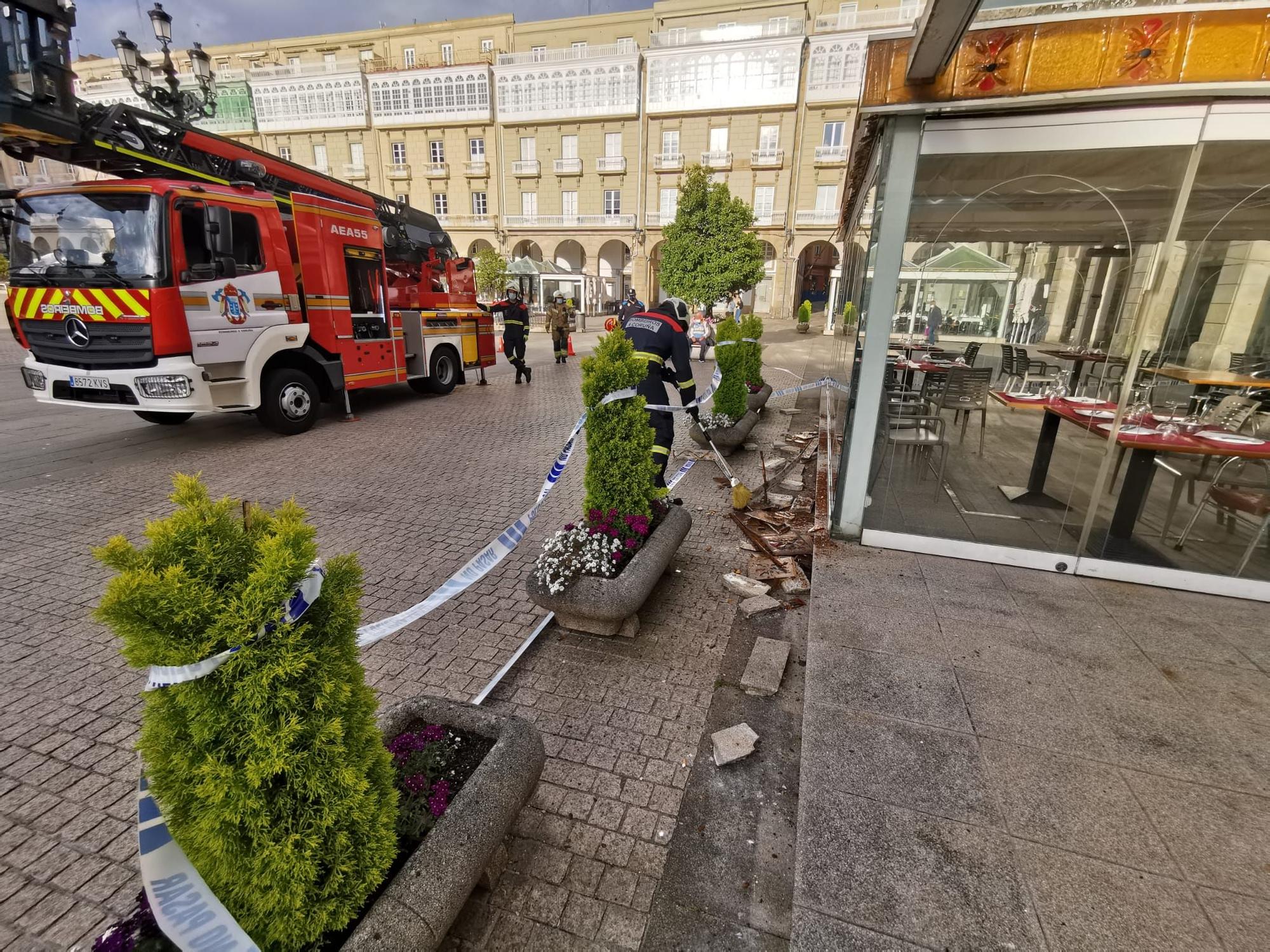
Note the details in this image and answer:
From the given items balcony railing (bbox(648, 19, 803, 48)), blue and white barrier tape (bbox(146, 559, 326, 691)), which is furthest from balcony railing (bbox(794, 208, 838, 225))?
blue and white barrier tape (bbox(146, 559, 326, 691))

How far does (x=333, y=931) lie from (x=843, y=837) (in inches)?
65.6

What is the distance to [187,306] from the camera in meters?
6.54

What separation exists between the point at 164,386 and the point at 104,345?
708mm

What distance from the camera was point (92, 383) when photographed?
6.41 meters

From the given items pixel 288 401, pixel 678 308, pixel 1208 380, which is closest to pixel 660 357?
pixel 678 308

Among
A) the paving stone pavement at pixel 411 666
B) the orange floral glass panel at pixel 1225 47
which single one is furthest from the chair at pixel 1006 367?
the orange floral glass panel at pixel 1225 47

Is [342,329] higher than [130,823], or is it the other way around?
[342,329]

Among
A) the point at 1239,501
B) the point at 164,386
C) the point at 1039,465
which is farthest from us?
the point at 164,386

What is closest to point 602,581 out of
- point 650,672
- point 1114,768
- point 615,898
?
point 650,672

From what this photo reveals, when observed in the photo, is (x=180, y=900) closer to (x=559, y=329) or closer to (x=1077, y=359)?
(x=1077, y=359)

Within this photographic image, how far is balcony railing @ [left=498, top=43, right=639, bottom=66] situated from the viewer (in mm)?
33513

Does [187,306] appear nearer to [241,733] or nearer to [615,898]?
[241,733]

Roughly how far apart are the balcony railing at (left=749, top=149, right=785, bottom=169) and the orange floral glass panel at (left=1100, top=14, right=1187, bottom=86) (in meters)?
32.9

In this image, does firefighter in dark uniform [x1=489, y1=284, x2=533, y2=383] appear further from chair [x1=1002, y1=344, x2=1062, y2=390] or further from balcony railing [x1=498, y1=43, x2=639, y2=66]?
balcony railing [x1=498, y1=43, x2=639, y2=66]
